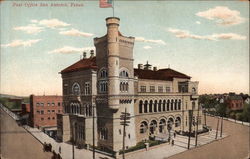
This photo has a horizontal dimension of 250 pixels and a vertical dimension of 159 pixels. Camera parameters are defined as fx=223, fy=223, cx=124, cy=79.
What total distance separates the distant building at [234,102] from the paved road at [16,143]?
369 inches

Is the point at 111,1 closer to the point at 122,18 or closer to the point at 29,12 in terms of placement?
the point at 122,18

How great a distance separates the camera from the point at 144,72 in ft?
34.5

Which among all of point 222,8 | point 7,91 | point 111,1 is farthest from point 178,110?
point 7,91

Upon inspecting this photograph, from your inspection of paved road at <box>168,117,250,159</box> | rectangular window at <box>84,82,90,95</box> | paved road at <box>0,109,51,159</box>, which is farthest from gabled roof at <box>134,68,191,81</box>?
paved road at <box>0,109,51,159</box>

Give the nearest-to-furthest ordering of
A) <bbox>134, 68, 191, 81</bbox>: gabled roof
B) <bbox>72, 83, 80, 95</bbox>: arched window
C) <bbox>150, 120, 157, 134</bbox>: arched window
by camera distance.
Answer: <bbox>72, 83, 80, 95</bbox>: arched window → <bbox>134, 68, 191, 81</bbox>: gabled roof → <bbox>150, 120, 157, 134</bbox>: arched window

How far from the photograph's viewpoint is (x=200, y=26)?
10383 millimetres

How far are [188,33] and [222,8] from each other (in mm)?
2029

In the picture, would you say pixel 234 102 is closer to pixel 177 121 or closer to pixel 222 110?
pixel 222 110

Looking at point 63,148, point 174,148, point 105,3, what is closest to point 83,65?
point 105,3

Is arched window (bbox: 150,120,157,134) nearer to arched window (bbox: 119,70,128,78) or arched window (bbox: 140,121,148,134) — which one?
arched window (bbox: 140,121,148,134)

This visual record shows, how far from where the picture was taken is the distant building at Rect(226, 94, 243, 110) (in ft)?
38.5

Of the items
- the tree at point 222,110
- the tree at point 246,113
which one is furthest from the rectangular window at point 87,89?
the tree at point 246,113

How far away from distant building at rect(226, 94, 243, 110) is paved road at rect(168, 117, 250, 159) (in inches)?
35.4

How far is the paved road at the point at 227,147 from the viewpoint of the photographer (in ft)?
35.1
